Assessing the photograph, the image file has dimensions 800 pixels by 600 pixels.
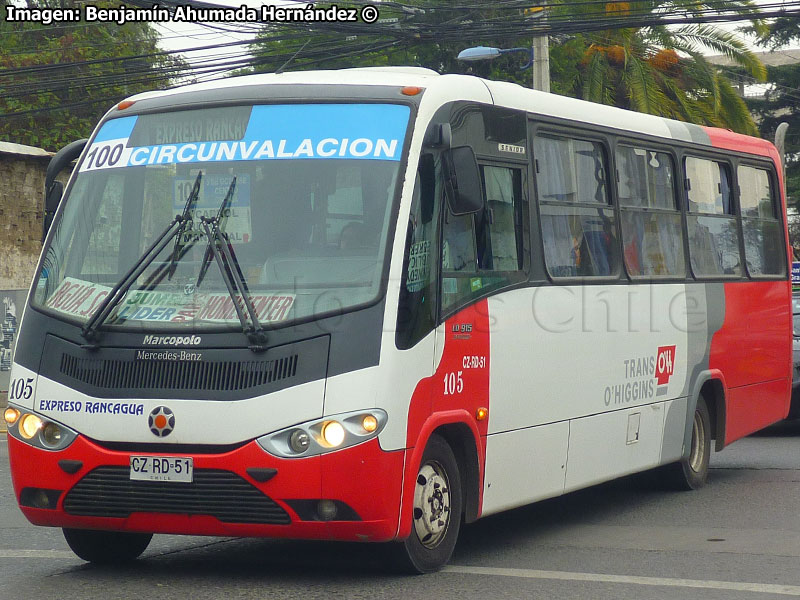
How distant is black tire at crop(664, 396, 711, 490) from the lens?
35.4 feet

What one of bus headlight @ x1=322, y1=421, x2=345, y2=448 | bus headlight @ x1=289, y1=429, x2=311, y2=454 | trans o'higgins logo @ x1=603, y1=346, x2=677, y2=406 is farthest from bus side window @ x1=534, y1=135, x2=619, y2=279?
bus headlight @ x1=289, y1=429, x2=311, y2=454

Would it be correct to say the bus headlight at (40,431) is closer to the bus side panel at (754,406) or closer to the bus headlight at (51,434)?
the bus headlight at (51,434)

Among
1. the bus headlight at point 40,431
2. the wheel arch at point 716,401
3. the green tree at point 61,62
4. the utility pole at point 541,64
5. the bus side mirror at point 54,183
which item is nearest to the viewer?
the bus headlight at point 40,431

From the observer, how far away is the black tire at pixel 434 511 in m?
6.84

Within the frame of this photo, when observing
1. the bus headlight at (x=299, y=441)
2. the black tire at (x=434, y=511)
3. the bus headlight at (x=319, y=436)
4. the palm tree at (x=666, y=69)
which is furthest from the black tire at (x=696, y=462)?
the palm tree at (x=666, y=69)

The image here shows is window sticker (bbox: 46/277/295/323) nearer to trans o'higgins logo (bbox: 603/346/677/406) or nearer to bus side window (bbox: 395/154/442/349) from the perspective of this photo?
bus side window (bbox: 395/154/442/349)

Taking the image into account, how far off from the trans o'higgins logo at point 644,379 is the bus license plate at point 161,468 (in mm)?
3550

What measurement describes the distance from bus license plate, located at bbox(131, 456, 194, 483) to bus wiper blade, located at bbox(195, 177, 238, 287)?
0.92 meters

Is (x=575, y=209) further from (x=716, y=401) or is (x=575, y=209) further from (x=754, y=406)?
(x=754, y=406)

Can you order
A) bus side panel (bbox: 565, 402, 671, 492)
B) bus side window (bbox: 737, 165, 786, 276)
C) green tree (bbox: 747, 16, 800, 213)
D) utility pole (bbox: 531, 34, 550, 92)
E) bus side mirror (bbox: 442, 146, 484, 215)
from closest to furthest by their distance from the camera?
1. bus side mirror (bbox: 442, 146, 484, 215)
2. bus side panel (bbox: 565, 402, 671, 492)
3. bus side window (bbox: 737, 165, 786, 276)
4. utility pole (bbox: 531, 34, 550, 92)
5. green tree (bbox: 747, 16, 800, 213)

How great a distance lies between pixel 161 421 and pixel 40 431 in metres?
0.72

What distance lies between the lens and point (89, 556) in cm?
733

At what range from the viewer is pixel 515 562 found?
7.46 m

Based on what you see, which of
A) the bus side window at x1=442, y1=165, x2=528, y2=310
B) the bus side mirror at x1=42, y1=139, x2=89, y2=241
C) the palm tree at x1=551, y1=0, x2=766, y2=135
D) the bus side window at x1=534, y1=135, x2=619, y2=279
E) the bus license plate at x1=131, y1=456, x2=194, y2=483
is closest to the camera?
the bus license plate at x1=131, y1=456, x2=194, y2=483
